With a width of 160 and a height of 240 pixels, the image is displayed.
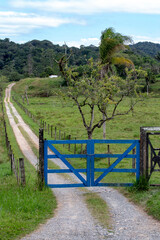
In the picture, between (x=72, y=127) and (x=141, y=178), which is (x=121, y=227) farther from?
(x=72, y=127)

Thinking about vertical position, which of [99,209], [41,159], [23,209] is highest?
[41,159]

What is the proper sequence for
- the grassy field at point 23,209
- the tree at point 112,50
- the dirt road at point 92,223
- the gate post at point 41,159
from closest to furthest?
the dirt road at point 92,223 < the grassy field at point 23,209 < the gate post at point 41,159 < the tree at point 112,50

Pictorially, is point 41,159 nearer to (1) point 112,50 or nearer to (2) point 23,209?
(2) point 23,209

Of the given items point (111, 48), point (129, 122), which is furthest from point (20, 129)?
point (111, 48)

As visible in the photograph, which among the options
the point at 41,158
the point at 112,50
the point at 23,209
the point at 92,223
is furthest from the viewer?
the point at 112,50

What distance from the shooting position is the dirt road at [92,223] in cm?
737

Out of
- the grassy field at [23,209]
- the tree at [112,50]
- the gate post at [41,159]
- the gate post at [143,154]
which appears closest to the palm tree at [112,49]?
the tree at [112,50]

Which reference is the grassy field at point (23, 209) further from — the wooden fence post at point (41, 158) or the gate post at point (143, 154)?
the gate post at point (143, 154)

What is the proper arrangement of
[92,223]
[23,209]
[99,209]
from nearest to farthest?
1. [92,223]
2. [23,209]
3. [99,209]

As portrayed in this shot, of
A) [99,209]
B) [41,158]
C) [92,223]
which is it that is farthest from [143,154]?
[92,223]

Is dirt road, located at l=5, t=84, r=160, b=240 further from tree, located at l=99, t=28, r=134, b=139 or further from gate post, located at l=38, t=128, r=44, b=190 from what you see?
tree, located at l=99, t=28, r=134, b=139

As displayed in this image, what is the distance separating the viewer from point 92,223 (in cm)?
820

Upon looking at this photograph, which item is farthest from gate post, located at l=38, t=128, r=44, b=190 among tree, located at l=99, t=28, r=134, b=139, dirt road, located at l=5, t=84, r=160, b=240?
tree, located at l=99, t=28, r=134, b=139

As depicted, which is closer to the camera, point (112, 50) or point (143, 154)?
point (143, 154)
